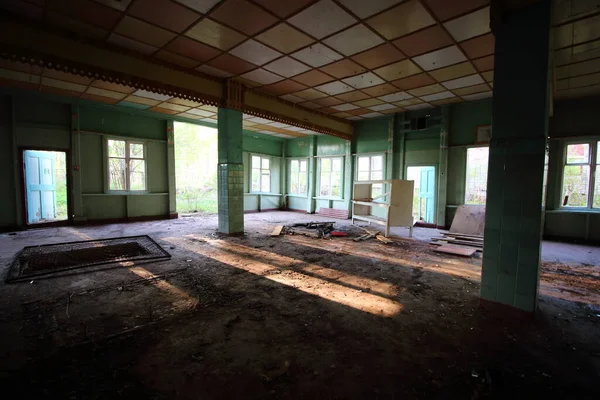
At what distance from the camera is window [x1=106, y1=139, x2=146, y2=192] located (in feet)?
28.3

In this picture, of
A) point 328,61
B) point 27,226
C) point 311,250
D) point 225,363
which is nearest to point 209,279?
point 225,363

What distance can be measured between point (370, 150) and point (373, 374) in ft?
29.2

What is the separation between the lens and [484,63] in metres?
5.36

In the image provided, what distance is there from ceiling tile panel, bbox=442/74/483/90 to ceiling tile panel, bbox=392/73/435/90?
0.46m

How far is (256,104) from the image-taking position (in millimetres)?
7125

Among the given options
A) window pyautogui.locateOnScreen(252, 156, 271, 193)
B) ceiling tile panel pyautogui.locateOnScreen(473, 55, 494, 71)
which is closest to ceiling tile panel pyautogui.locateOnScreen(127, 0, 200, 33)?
ceiling tile panel pyautogui.locateOnScreen(473, 55, 494, 71)

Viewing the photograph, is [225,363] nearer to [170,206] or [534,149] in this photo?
[534,149]

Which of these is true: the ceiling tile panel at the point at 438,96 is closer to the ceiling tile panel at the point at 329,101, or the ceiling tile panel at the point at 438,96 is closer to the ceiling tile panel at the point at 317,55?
the ceiling tile panel at the point at 329,101

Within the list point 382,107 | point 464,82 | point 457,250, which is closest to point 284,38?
point 464,82

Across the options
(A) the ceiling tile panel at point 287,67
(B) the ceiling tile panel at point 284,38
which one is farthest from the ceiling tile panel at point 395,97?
(B) the ceiling tile panel at point 284,38

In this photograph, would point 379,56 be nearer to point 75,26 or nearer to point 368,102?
point 368,102

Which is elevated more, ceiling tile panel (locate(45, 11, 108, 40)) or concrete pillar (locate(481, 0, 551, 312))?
ceiling tile panel (locate(45, 11, 108, 40))

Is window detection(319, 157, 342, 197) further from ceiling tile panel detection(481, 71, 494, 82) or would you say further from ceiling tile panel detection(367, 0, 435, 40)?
ceiling tile panel detection(367, 0, 435, 40)

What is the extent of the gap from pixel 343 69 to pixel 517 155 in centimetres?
393
